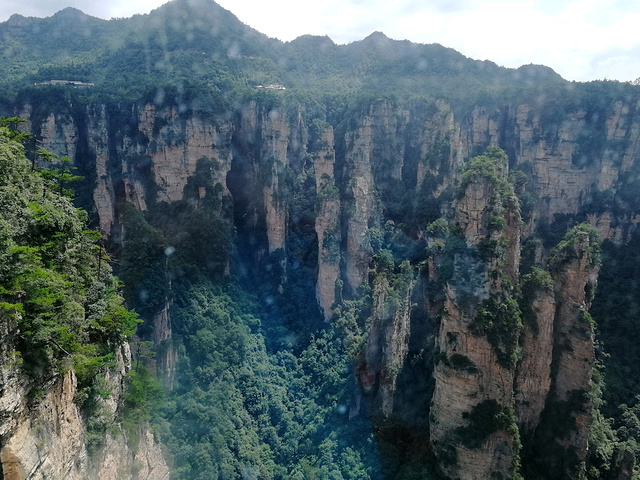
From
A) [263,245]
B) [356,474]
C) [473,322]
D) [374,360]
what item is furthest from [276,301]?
[473,322]

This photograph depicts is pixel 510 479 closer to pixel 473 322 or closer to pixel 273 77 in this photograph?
pixel 473 322

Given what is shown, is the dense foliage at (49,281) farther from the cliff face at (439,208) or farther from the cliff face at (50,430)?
the cliff face at (439,208)

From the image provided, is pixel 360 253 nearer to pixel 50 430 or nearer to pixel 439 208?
pixel 439 208

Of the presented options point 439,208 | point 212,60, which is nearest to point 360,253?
point 439,208

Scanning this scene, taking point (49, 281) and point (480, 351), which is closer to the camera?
point (49, 281)

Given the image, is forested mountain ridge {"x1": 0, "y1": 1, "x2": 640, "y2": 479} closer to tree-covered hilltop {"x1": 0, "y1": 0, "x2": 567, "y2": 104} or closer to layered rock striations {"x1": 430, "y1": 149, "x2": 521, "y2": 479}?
layered rock striations {"x1": 430, "y1": 149, "x2": 521, "y2": 479}
